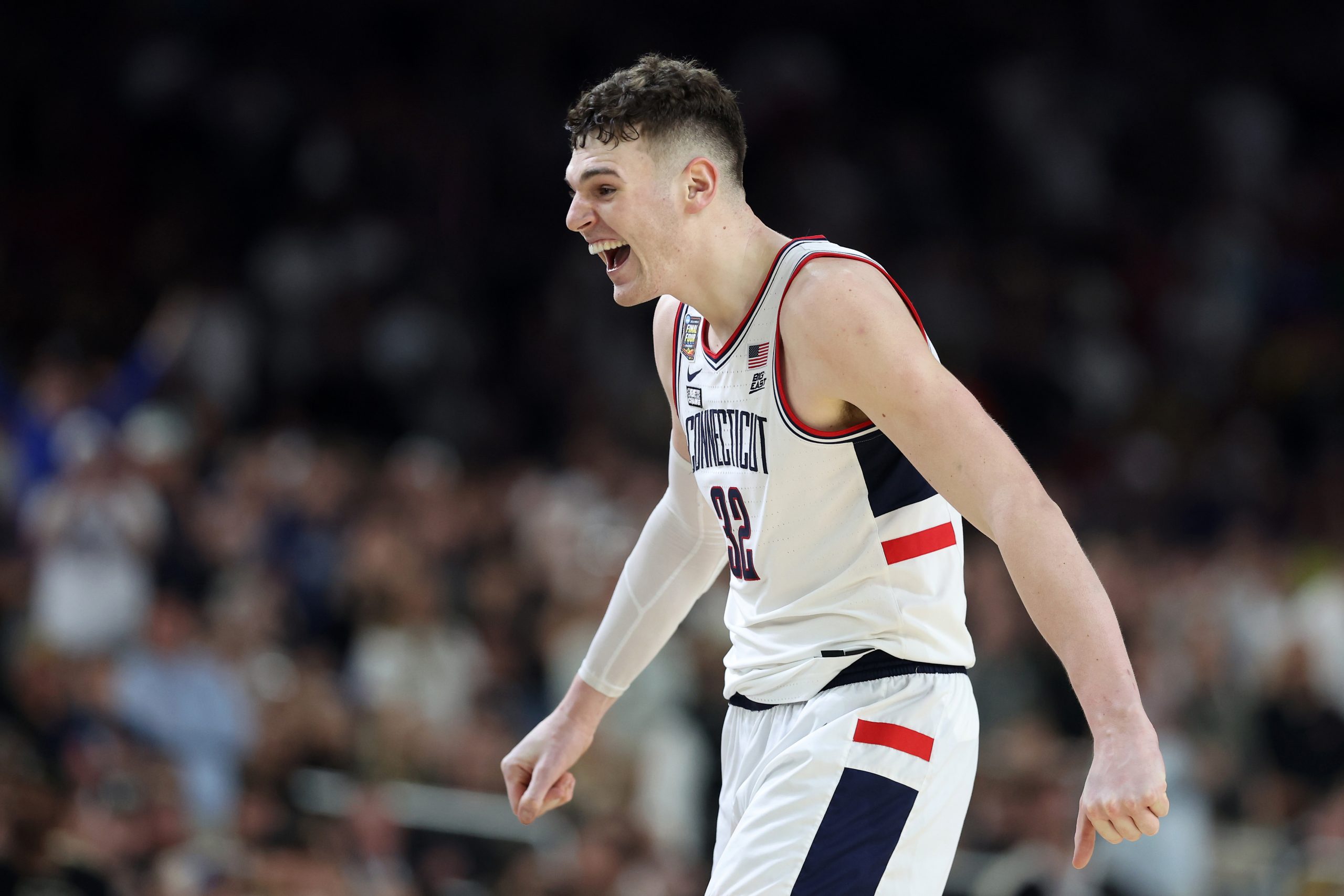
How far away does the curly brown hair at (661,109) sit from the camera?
3539 millimetres

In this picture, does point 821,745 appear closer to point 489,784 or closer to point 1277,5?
point 489,784

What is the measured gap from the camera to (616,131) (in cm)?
354

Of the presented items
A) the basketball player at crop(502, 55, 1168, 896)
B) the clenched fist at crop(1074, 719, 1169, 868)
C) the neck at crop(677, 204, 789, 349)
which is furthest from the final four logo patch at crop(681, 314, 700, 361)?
the clenched fist at crop(1074, 719, 1169, 868)

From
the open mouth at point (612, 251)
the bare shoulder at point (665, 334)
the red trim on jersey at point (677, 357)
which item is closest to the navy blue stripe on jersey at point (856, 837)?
the red trim on jersey at point (677, 357)

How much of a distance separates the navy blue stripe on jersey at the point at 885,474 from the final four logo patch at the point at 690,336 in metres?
0.55

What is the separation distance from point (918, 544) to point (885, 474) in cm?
18

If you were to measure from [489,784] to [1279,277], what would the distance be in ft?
32.1

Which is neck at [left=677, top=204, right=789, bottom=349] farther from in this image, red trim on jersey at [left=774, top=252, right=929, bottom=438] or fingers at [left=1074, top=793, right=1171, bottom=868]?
fingers at [left=1074, top=793, right=1171, bottom=868]

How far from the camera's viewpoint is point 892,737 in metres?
3.36

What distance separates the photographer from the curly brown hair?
3539 mm

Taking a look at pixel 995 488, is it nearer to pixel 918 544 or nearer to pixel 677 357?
pixel 918 544

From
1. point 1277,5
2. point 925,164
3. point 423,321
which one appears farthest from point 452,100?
point 1277,5

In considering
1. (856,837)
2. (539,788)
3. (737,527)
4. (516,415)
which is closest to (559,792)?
(539,788)

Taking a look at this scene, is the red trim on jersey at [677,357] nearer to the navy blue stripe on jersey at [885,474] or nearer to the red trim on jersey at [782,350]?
the red trim on jersey at [782,350]
